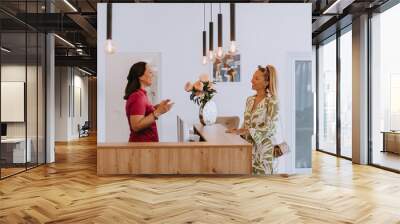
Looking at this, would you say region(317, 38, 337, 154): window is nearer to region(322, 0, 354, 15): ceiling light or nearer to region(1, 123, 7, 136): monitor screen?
region(322, 0, 354, 15): ceiling light

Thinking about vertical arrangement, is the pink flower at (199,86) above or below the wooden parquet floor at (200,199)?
above

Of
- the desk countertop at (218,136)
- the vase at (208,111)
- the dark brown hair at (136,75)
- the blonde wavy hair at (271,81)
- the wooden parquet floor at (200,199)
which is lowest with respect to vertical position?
the wooden parquet floor at (200,199)

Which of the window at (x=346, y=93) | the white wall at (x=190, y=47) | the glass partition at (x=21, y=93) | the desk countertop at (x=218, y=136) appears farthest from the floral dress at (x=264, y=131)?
the window at (x=346, y=93)

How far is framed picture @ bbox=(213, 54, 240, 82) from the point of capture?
7.32m

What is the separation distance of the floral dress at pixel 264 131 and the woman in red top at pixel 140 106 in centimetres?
138

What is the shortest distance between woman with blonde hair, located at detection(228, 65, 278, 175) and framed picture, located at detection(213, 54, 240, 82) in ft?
11.2

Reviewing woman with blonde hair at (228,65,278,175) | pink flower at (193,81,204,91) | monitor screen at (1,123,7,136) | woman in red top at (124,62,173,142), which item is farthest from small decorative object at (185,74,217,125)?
monitor screen at (1,123,7,136)

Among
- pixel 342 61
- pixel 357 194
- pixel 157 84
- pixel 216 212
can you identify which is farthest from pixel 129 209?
pixel 342 61

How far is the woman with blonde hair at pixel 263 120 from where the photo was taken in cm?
364

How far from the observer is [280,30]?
287 inches

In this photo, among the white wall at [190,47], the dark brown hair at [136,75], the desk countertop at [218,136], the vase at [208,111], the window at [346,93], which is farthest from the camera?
the window at [346,93]

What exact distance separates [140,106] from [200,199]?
52.0 inches

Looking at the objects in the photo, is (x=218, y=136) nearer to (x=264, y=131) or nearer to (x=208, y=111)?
(x=208, y=111)

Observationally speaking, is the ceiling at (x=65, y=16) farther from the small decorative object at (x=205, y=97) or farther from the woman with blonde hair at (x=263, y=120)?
the woman with blonde hair at (x=263, y=120)
